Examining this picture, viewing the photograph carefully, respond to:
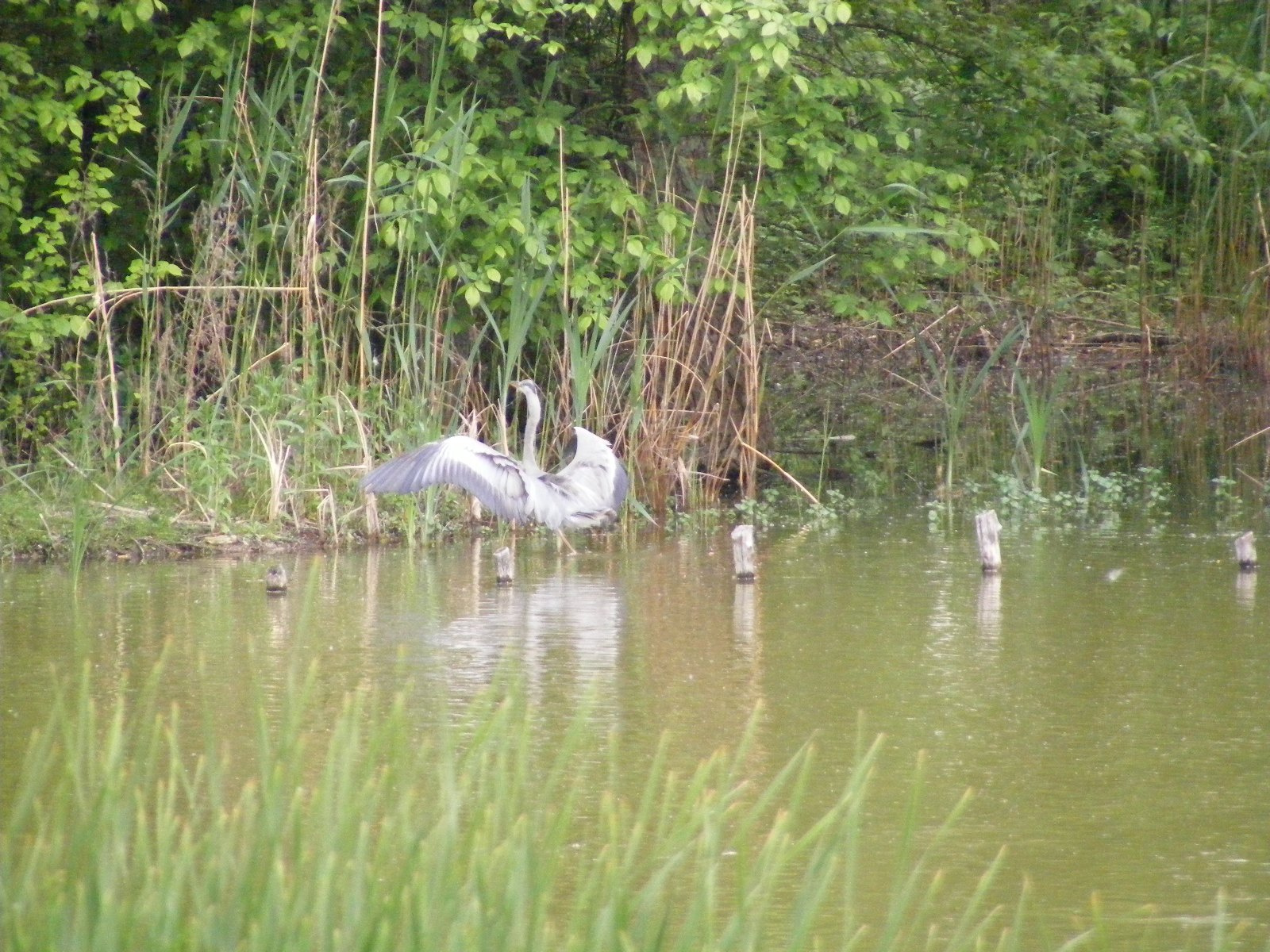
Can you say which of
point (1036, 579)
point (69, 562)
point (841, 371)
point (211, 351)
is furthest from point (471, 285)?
point (841, 371)

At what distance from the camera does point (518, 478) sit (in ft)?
24.6

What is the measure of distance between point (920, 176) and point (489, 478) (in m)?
3.66

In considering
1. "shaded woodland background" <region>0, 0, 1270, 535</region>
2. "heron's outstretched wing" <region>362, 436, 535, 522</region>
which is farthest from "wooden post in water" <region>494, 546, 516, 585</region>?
"shaded woodland background" <region>0, 0, 1270, 535</region>

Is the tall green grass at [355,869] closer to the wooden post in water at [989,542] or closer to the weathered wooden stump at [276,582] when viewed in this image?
the weathered wooden stump at [276,582]

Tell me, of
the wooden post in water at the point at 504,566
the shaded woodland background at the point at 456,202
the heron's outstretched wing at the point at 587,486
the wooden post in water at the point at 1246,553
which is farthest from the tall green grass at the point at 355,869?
the shaded woodland background at the point at 456,202

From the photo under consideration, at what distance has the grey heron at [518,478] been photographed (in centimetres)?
738

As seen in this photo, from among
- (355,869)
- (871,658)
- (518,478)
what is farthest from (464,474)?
(355,869)

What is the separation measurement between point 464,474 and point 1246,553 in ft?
10.5

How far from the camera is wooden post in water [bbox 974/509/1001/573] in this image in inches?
289

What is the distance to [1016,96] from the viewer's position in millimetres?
10594

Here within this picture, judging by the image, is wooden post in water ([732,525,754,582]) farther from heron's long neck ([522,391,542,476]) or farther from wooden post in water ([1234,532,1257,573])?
wooden post in water ([1234,532,1257,573])

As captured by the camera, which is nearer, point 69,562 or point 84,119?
point 69,562

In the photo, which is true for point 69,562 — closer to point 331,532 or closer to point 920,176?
point 331,532

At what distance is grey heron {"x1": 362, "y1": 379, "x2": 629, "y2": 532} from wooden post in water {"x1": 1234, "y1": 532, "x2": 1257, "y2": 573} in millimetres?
2646
